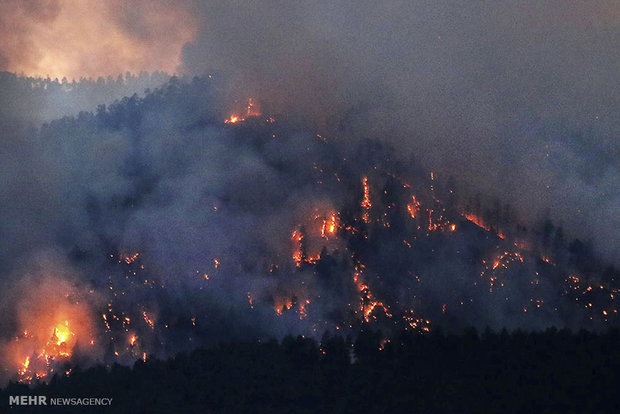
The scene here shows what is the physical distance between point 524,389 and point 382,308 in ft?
92.1

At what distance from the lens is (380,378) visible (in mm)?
79062

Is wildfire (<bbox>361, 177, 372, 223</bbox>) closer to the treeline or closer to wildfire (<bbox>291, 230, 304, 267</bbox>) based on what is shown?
wildfire (<bbox>291, 230, 304, 267</bbox>)

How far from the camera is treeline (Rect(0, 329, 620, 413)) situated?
74.4m

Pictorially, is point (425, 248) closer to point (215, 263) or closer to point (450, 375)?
point (215, 263)

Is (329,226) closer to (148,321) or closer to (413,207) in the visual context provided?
(413,207)

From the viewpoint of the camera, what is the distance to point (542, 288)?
107 metres

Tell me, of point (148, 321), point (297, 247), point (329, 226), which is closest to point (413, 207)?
point (329, 226)

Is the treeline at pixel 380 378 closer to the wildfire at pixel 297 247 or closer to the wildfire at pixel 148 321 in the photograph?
the wildfire at pixel 148 321

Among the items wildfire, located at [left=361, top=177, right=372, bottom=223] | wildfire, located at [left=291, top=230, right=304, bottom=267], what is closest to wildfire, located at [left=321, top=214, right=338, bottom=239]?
wildfire, located at [left=291, top=230, right=304, bottom=267]

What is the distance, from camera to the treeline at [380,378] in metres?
74.4

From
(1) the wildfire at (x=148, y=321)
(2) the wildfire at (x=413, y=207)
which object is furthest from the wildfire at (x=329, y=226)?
(1) the wildfire at (x=148, y=321)

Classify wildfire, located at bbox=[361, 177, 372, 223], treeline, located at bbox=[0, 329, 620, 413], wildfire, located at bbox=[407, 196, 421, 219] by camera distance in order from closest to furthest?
1. treeline, located at bbox=[0, 329, 620, 413]
2. wildfire, located at bbox=[361, 177, 372, 223]
3. wildfire, located at bbox=[407, 196, 421, 219]

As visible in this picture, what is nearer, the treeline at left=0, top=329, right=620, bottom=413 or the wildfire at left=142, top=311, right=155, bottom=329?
the treeline at left=0, top=329, right=620, bottom=413

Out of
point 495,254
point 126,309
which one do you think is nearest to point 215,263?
point 126,309
